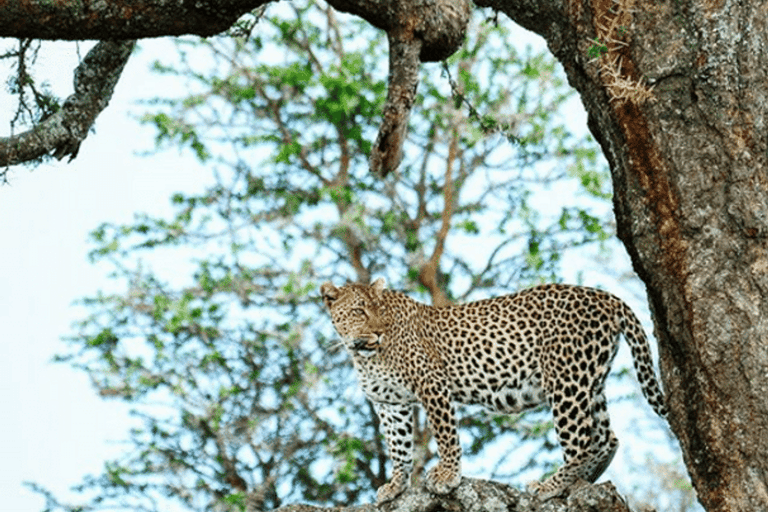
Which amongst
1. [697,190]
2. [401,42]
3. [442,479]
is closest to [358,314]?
[442,479]

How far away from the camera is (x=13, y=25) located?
256 inches

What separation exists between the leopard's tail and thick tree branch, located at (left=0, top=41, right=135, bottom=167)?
3156 mm

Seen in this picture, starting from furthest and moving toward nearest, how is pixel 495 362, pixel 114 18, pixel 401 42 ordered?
pixel 495 362
pixel 401 42
pixel 114 18

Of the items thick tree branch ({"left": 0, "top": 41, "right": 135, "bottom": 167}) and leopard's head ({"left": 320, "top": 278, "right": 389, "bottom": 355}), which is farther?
leopard's head ({"left": 320, "top": 278, "right": 389, "bottom": 355})

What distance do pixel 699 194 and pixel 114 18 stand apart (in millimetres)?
2915

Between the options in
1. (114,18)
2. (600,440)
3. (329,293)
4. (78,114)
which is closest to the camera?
(114,18)

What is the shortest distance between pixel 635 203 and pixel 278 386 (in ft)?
34.8

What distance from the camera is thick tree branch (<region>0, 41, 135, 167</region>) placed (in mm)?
7004

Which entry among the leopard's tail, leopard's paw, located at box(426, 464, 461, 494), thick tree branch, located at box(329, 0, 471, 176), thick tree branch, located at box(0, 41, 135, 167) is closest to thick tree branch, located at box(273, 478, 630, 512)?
leopard's paw, located at box(426, 464, 461, 494)

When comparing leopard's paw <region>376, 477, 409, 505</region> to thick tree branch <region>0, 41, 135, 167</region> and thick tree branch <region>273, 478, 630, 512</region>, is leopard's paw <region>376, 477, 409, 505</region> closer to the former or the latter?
thick tree branch <region>273, 478, 630, 512</region>

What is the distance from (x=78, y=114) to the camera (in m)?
7.26

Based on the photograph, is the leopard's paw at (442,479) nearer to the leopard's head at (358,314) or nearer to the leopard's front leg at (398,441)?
the leopard's front leg at (398,441)

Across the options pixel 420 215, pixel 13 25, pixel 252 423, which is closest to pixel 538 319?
pixel 13 25

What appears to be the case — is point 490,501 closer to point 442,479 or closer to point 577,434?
point 442,479
